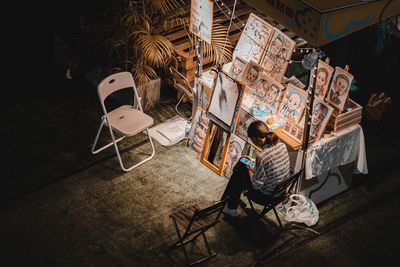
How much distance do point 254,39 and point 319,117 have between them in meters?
1.44

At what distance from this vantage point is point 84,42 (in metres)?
9.91

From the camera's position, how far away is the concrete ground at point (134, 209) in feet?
23.0

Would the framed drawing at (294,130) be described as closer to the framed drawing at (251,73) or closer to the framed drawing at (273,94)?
the framed drawing at (273,94)

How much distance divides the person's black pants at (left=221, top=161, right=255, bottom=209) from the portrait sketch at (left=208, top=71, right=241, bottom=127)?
811 millimetres

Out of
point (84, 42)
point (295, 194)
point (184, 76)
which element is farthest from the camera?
point (84, 42)

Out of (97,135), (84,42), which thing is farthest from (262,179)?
(84,42)

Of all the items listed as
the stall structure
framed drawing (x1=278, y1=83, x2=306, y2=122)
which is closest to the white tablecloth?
the stall structure

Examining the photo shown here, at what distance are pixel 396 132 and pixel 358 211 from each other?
2003 mm

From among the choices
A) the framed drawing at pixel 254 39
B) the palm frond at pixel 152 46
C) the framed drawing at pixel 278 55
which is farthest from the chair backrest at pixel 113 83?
the framed drawing at pixel 278 55

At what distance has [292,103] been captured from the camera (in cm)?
741

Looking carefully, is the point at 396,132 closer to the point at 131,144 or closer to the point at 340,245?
the point at 340,245

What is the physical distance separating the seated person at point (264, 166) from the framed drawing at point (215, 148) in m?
0.87

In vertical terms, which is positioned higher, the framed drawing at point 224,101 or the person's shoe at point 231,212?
the framed drawing at point 224,101

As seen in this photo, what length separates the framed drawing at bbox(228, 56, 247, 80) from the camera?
26.0 feet
